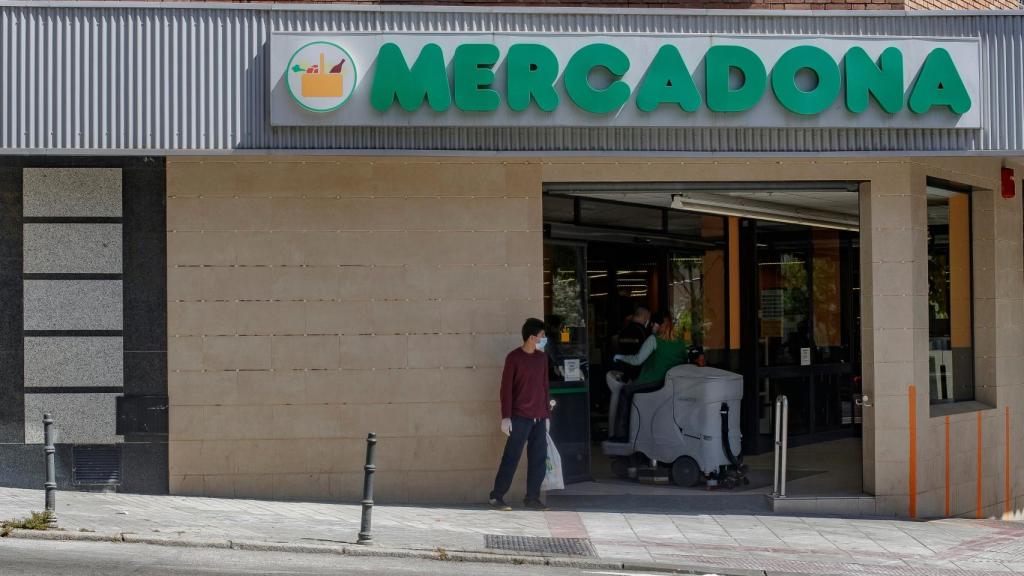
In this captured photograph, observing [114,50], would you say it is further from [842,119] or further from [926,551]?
[926,551]

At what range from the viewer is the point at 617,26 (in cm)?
1204

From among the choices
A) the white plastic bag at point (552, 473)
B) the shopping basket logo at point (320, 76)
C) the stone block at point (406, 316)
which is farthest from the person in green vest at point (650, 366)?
the shopping basket logo at point (320, 76)

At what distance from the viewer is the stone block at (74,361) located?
12414mm

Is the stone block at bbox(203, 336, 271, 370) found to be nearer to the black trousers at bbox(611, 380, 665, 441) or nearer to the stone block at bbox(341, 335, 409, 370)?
the stone block at bbox(341, 335, 409, 370)

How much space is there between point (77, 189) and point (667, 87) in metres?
6.07

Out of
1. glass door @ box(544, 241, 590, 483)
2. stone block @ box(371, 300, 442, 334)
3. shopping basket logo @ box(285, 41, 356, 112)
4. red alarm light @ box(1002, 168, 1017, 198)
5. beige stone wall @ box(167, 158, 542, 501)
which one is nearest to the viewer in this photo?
shopping basket logo @ box(285, 41, 356, 112)

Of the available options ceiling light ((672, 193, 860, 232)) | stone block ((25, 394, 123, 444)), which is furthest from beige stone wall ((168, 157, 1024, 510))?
ceiling light ((672, 193, 860, 232))

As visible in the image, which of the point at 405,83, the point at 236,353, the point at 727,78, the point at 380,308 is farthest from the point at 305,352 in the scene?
the point at 727,78

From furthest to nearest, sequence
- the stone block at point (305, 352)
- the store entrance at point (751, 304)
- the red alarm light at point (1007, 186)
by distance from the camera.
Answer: the store entrance at point (751, 304)
the red alarm light at point (1007, 186)
the stone block at point (305, 352)

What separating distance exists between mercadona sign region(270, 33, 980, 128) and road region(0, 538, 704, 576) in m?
4.16

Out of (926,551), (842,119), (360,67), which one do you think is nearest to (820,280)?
(842,119)

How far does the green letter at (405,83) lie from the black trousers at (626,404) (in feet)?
15.2

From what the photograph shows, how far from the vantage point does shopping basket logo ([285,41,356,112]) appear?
38.0ft

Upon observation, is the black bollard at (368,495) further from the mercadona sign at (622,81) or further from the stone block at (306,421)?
the mercadona sign at (622,81)
